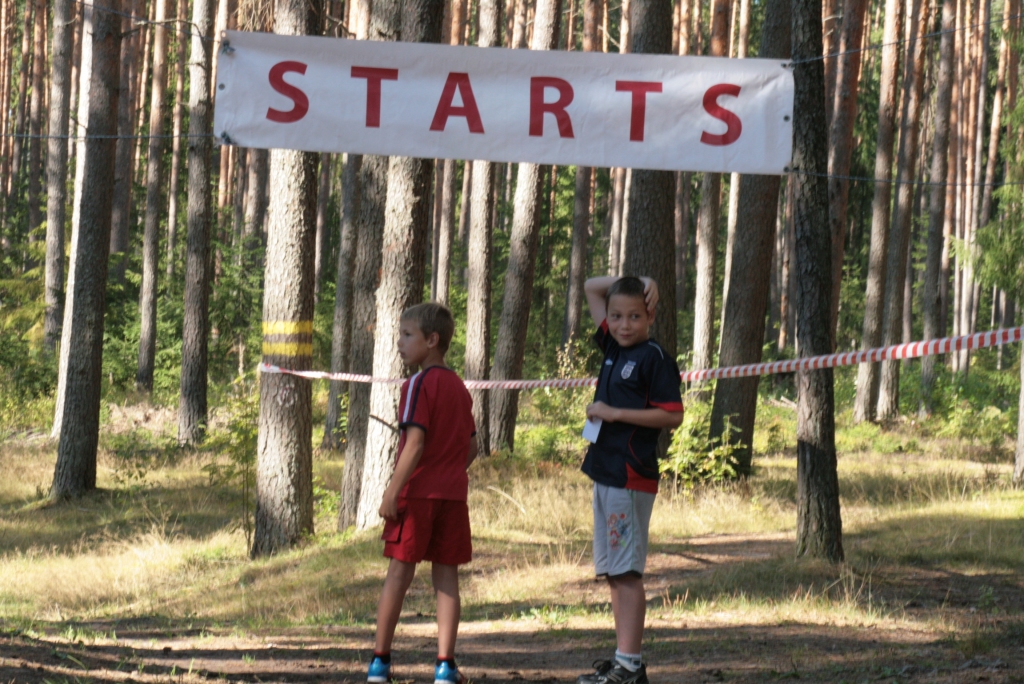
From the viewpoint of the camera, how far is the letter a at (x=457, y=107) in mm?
6105

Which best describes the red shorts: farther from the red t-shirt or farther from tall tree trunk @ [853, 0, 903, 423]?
tall tree trunk @ [853, 0, 903, 423]

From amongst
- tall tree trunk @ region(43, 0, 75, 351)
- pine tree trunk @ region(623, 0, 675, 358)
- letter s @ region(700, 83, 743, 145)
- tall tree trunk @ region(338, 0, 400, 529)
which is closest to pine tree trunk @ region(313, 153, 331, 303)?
tall tree trunk @ region(43, 0, 75, 351)

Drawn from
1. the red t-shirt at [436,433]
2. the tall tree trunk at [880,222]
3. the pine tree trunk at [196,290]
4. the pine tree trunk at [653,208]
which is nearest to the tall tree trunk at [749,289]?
the pine tree trunk at [653,208]

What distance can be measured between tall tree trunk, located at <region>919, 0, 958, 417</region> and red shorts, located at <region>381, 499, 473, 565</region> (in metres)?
18.1

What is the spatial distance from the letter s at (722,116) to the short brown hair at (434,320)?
7.66 ft

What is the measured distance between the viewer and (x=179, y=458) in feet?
51.8

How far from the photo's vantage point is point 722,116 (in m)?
6.14

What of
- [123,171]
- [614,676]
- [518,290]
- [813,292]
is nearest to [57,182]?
[123,171]

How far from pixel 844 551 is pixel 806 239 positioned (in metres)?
2.41

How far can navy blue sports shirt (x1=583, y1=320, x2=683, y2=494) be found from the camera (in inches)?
170

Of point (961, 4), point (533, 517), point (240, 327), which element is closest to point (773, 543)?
point (533, 517)

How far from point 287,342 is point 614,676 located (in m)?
5.45

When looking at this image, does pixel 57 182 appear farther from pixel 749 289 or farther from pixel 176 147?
pixel 749 289

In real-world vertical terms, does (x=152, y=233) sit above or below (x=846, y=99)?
below
